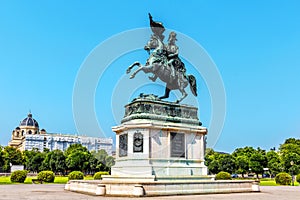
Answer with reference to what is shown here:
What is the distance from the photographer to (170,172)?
743 inches

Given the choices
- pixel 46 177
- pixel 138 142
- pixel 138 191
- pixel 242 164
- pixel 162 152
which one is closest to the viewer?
pixel 138 191

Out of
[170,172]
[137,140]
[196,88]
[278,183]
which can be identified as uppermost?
[196,88]

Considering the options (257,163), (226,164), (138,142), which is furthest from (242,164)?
(138,142)

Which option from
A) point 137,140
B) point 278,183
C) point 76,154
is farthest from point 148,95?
point 76,154

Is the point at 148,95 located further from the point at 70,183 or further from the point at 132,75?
the point at 70,183

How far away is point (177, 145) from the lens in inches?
776

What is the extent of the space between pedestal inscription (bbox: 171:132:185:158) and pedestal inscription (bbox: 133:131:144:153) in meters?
2.07

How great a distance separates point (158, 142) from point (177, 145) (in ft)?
4.56

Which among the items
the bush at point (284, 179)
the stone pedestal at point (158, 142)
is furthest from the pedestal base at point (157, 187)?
the bush at point (284, 179)

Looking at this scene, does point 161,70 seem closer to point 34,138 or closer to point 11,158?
point 11,158

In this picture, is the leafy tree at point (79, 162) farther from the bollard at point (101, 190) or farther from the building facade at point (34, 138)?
the building facade at point (34, 138)

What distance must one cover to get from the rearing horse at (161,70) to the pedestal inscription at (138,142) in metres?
3.80

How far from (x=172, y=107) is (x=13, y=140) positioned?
171830 mm

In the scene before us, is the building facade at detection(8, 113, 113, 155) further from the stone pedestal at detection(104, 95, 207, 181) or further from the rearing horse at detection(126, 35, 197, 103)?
the stone pedestal at detection(104, 95, 207, 181)
